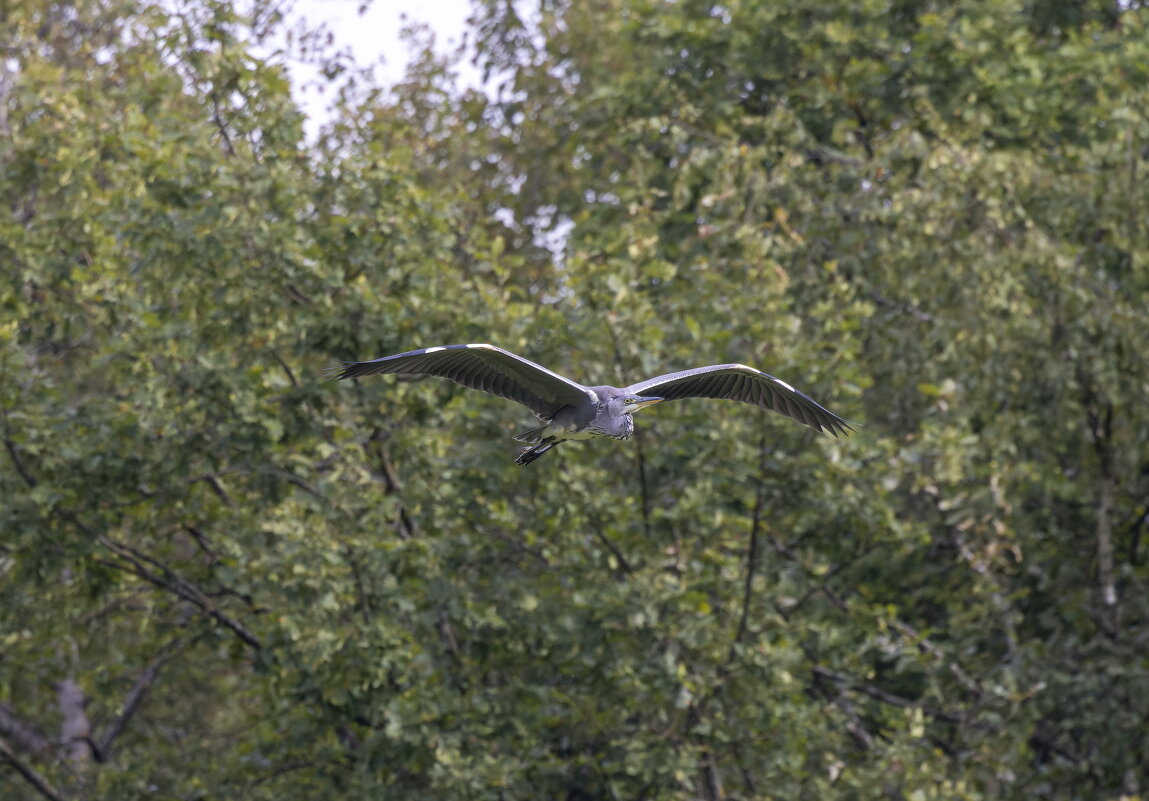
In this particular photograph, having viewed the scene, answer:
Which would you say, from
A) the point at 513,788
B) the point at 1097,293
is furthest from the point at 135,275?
the point at 1097,293

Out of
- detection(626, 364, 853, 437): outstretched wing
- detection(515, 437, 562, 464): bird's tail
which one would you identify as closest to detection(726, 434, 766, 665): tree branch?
detection(626, 364, 853, 437): outstretched wing

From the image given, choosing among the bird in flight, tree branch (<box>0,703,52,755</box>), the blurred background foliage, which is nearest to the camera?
the bird in flight

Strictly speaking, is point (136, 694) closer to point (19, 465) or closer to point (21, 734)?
point (21, 734)

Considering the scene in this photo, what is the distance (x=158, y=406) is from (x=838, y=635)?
4.55 meters

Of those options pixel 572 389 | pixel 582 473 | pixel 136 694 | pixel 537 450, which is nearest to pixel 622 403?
pixel 572 389

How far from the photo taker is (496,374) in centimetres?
791

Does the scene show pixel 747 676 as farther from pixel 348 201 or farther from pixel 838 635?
pixel 348 201

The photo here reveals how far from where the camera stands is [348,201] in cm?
1025

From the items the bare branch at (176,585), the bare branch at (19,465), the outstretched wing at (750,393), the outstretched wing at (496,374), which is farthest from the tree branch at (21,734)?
the outstretched wing at (750,393)

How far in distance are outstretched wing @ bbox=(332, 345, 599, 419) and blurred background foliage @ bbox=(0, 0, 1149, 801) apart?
1.57 metres

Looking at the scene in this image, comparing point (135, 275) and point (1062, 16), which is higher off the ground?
point (1062, 16)

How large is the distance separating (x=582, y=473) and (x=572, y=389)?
2.07 metres

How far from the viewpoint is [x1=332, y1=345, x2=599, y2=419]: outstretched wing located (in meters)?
7.23

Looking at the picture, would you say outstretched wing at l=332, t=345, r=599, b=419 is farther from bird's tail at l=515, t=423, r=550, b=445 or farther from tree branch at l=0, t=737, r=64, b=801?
tree branch at l=0, t=737, r=64, b=801
